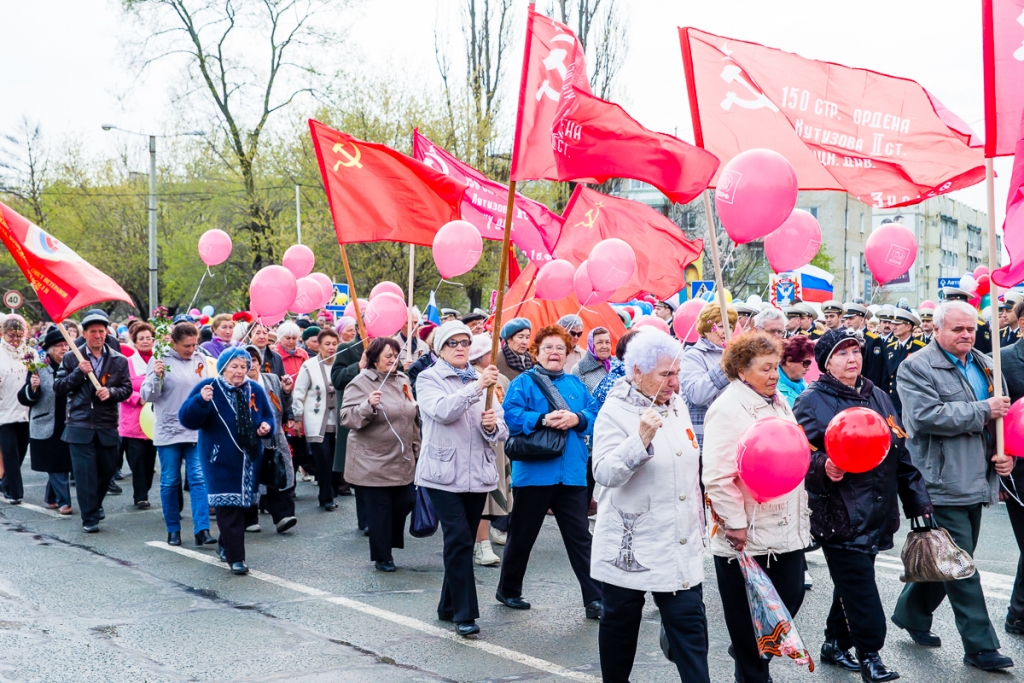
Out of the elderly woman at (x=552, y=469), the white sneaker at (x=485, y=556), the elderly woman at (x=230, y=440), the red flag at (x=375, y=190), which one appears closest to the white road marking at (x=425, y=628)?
the elderly woman at (x=230, y=440)

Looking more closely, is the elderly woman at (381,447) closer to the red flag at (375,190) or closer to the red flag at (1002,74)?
the red flag at (375,190)

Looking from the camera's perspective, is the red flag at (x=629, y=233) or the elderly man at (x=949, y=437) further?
the red flag at (x=629, y=233)

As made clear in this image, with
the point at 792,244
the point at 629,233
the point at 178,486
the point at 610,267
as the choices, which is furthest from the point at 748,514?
the point at 629,233

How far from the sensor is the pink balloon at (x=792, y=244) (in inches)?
312

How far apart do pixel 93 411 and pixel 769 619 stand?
24.6 ft

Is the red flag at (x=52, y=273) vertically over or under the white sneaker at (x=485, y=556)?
over

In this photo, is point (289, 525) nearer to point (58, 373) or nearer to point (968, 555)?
point (58, 373)

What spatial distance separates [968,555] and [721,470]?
1.80m

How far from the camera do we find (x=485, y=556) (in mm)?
8492

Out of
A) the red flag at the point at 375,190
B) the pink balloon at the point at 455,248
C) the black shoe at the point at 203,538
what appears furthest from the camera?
the red flag at the point at 375,190

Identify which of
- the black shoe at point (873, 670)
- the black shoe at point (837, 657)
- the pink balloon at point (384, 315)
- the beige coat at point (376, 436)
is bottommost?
the black shoe at point (837, 657)

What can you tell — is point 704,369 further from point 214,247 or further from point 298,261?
point 214,247

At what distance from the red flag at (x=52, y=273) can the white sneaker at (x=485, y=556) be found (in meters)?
3.93

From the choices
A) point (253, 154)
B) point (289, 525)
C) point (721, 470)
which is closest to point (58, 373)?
point (289, 525)
